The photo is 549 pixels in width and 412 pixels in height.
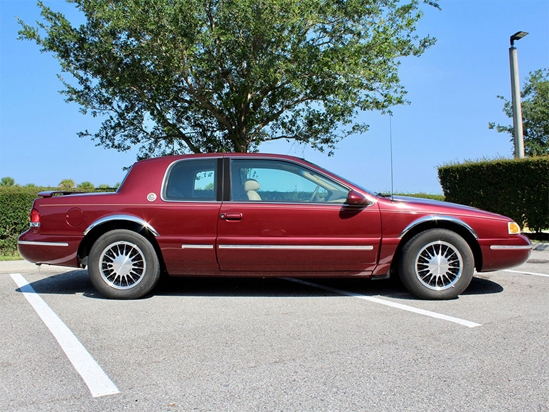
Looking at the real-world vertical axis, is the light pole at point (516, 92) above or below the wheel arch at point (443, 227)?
above

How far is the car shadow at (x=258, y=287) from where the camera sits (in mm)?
6004

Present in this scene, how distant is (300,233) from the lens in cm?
554

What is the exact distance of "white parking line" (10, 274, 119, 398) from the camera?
10.4 feet

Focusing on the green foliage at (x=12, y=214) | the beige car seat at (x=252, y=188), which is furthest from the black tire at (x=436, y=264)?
the green foliage at (x=12, y=214)

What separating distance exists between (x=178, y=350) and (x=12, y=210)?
865cm

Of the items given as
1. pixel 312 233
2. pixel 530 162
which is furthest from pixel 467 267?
pixel 530 162

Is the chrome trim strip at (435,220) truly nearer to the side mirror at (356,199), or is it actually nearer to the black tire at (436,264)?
the black tire at (436,264)

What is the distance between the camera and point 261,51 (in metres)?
15.5

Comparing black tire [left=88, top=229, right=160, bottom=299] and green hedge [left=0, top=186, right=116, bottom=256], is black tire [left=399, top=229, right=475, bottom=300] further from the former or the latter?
green hedge [left=0, top=186, right=116, bottom=256]

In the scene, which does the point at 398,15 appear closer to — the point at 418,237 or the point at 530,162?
the point at 530,162

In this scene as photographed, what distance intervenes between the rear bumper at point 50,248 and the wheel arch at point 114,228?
0.08 meters

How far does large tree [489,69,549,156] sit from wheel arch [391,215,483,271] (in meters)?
27.0

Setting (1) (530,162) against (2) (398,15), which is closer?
(1) (530,162)

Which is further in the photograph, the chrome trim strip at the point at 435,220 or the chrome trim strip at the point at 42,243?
the chrome trim strip at the point at 42,243
